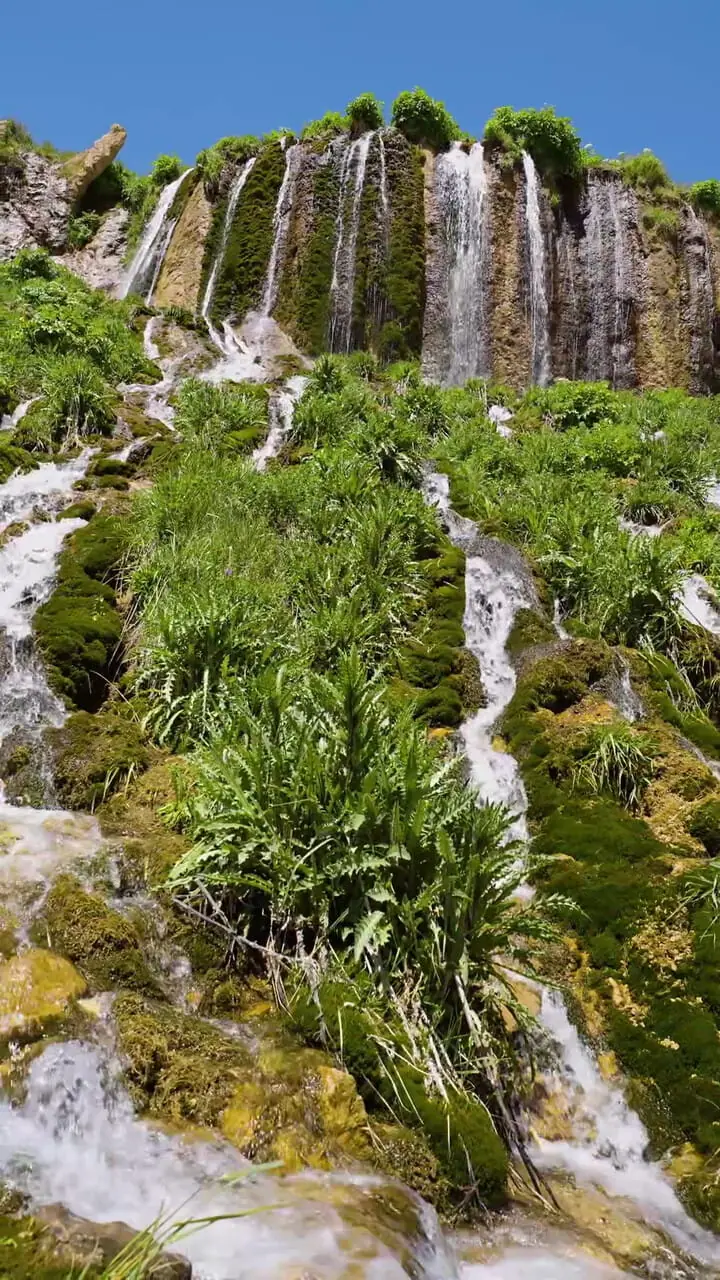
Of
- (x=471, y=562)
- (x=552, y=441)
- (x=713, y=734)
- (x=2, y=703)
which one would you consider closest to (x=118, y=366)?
(x=552, y=441)

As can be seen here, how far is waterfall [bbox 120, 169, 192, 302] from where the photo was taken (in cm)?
2675

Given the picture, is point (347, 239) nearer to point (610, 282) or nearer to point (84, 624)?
point (610, 282)

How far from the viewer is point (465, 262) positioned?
976 inches

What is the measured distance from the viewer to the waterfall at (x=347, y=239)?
23.6 meters

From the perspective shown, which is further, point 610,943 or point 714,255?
point 714,255

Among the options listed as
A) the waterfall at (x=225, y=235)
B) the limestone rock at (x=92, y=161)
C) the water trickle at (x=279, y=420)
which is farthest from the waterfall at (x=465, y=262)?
the limestone rock at (x=92, y=161)

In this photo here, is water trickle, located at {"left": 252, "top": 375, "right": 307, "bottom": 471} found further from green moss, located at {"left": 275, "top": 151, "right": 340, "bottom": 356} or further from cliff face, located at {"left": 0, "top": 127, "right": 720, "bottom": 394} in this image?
cliff face, located at {"left": 0, "top": 127, "right": 720, "bottom": 394}

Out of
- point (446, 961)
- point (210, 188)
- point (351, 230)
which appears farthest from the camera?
point (210, 188)

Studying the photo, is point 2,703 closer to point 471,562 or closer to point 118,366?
point 471,562

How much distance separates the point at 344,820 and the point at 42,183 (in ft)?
102

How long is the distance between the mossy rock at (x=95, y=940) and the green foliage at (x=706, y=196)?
99.8 ft

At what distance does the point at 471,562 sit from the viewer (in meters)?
11.5

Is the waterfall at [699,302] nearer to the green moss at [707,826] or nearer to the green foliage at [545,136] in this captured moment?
the green foliage at [545,136]

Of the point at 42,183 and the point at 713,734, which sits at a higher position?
the point at 42,183
